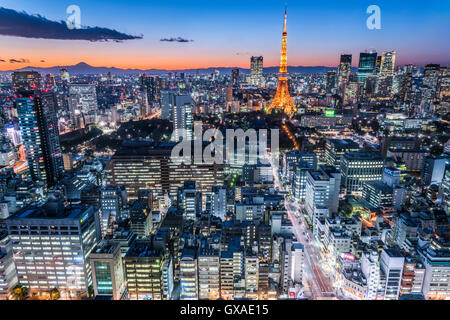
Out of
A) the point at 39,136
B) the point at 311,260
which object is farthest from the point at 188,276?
the point at 39,136

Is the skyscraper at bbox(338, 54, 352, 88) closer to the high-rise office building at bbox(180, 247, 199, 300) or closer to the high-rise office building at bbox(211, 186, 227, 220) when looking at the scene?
the high-rise office building at bbox(211, 186, 227, 220)

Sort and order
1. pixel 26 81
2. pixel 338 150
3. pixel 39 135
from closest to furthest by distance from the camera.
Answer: pixel 39 135, pixel 338 150, pixel 26 81

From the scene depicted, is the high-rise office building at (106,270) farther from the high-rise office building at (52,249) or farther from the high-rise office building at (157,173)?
the high-rise office building at (157,173)

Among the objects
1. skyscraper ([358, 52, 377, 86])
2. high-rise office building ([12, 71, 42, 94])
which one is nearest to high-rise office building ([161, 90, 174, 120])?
high-rise office building ([12, 71, 42, 94])

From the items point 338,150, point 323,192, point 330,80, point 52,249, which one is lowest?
point 52,249

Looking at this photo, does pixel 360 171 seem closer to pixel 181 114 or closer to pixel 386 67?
pixel 181 114

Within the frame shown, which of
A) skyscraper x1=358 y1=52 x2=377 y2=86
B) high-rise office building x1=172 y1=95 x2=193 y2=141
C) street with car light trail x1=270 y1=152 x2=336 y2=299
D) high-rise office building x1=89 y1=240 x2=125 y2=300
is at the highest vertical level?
skyscraper x1=358 y1=52 x2=377 y2=86

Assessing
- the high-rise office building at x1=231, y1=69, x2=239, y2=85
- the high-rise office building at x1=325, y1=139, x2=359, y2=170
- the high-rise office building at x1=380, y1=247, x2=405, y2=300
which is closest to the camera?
the high-rise office building at x1=380, y1=247, x2=405, y2=300

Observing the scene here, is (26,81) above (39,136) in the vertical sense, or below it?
above

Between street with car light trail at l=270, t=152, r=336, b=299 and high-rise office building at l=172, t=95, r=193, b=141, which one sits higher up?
high-rise office building at l=172, t=95, r=193, b=141

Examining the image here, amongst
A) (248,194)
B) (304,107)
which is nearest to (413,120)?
(304,107)
